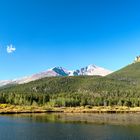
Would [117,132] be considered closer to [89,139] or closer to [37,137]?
[89,139]

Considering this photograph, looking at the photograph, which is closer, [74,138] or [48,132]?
[74,138]

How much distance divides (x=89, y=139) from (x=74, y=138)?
389 centimetres

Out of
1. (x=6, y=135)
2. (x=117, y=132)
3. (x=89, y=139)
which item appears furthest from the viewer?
(x=117, y=132)

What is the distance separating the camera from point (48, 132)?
8888 cm

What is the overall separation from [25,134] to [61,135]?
10111 mm

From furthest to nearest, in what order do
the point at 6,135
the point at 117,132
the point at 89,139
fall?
A: the point at 117,132 → the point at 6,135 → the point at 89,139

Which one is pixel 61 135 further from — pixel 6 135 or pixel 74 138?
pixel 6 135

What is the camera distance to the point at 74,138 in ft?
254

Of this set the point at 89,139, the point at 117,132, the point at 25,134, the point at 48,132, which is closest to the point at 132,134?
the point at 117,132

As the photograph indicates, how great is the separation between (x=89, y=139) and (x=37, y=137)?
13.6 m

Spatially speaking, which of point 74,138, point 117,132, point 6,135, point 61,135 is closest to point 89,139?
point 74,138

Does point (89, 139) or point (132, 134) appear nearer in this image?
point (89, 139)

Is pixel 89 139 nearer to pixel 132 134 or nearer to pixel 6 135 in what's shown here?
pixel 132 134

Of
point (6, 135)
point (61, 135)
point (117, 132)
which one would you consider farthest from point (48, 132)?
point (117, 132)
